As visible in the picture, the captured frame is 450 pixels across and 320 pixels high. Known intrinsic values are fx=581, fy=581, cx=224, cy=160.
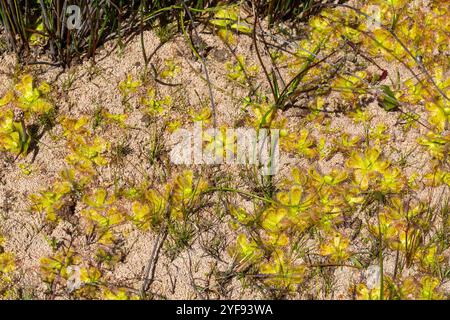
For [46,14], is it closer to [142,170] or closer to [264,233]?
[142,170]

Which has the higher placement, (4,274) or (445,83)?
(445,83)

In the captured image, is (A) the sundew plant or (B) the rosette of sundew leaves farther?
(B) the rosette of sundew leaves

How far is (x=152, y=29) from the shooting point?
2697 mm

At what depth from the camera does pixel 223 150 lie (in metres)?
2.42

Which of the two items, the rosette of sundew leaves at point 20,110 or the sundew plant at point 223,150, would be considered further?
the rosette of sundew leaves at point 20,110

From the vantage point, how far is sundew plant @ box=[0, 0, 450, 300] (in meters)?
2.21

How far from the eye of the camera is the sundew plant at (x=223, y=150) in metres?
2.21

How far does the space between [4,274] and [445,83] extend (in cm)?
201

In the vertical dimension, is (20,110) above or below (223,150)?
above
